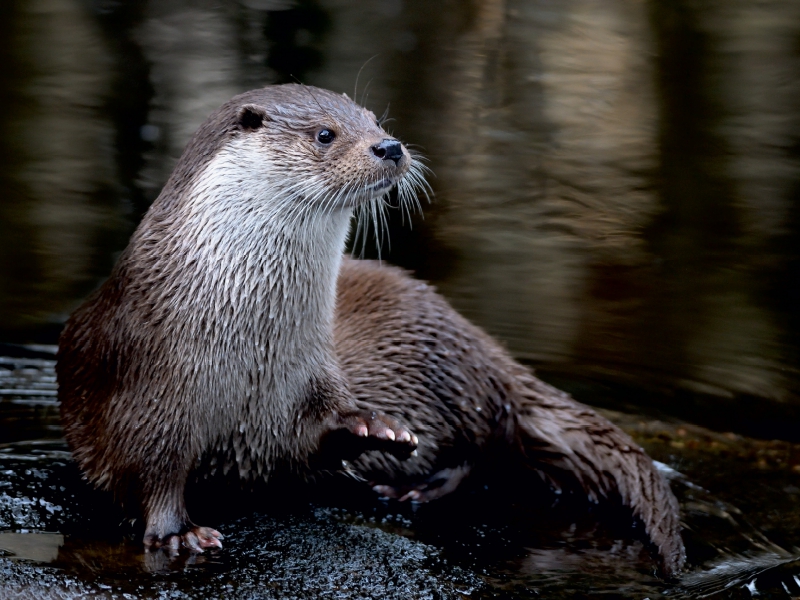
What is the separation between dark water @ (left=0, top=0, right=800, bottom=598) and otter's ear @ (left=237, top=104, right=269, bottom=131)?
1200 millimetres

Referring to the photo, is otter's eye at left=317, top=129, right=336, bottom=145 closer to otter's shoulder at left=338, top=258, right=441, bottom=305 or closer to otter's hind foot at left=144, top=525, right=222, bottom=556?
otter's shoulder at left=338, top=258, right=441, bottom=305

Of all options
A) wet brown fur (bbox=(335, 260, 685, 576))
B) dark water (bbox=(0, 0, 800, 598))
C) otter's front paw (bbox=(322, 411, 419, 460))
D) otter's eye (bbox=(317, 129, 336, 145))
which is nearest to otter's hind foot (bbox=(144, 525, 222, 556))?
otter's front paw (bbox=(322, 411, 419, 460))

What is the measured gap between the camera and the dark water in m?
3.72

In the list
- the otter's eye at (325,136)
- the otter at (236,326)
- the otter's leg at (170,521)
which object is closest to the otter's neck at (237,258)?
the otter at (236,326)

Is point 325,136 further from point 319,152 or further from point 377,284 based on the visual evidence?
point 377,284

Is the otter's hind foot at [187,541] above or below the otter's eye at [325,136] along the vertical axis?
below

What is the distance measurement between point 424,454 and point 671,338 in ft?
4.69

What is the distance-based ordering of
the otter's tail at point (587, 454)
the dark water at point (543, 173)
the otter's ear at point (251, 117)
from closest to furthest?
the otter's ear at point (251, 117) < the otter's tail at point (587, 454) < the dark water at point (543, 173)

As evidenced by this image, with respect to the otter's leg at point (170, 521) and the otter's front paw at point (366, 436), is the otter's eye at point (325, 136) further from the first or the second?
the otter's leg at point (170, 521)

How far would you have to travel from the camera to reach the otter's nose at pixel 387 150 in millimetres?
2436

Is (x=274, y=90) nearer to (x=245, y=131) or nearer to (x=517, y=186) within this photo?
(x=245, y=131)

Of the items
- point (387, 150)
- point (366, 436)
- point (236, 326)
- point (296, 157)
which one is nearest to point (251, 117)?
point (296, 157)

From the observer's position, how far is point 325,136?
2484mm

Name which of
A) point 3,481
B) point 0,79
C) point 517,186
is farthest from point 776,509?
point 0,79
